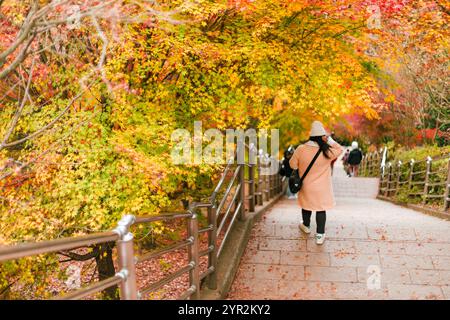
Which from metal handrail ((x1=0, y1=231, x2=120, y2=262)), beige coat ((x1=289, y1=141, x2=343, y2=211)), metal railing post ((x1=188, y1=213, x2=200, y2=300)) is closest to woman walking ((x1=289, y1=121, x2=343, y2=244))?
beige coat ((x1=289, y1=141, x2=343, y2=211))

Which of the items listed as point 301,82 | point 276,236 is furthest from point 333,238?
point 301,82

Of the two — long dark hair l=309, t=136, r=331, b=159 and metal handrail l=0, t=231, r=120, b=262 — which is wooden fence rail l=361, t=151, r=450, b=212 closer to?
long dark hair l=309, t=136, r=331, b=159

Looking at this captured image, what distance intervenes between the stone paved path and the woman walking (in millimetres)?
473

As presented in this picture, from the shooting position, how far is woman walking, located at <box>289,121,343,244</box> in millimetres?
6035

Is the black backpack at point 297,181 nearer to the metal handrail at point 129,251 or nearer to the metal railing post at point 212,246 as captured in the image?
the metal handrail at point 129,251

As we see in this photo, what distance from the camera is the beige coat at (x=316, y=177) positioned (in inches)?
240

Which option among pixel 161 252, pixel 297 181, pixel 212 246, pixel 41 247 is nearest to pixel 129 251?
pixel 161 252

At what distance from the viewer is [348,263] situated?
5.45 metres

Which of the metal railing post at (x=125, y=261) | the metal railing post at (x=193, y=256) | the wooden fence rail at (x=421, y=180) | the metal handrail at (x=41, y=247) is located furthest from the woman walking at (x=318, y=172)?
the wooden fence rail at (x=421, y=180)

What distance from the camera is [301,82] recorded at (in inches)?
260

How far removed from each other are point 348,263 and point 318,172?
1316mm

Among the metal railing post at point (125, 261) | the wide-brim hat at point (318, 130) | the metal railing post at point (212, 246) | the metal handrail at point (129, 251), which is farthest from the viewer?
the wide-brim hat at point (318, 130)

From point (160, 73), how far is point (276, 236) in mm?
2982
